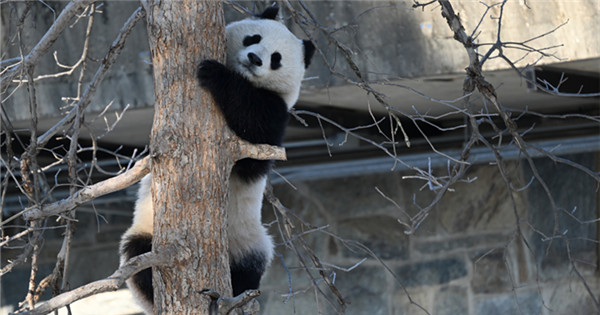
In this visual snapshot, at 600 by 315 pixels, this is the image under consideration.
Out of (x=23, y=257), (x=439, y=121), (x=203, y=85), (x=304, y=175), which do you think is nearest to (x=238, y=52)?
(x=203, y=85)

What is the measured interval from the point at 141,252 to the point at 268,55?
789 mm

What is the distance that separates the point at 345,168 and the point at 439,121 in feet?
2.59

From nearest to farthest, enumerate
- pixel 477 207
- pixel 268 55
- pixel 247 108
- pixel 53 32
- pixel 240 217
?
pixel 53 32 → pixel 247 108 → pixel 268 55 → pixel 240 217 → pixel 477 207

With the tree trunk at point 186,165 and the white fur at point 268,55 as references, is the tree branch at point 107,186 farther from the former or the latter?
the white fur at point 268,55

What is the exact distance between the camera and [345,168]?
13.7 ft

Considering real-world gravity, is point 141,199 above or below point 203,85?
below

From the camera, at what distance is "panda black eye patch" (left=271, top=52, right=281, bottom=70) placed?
2.28m

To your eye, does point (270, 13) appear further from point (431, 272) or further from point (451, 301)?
point (451, 301)

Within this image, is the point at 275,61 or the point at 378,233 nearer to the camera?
the point at 275,61

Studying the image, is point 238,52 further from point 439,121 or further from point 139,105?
point 439,121

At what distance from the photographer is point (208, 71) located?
1834 millimetres

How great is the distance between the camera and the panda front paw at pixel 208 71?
182 cm

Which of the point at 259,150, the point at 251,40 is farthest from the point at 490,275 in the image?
the point at 259,150

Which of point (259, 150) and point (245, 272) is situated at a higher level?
point (259, 150)
